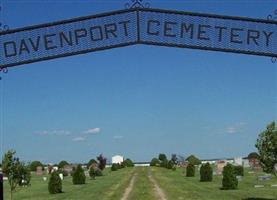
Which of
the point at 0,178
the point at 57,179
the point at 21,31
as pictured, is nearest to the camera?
the point at 0,178

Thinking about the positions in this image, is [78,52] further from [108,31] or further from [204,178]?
[204,178]

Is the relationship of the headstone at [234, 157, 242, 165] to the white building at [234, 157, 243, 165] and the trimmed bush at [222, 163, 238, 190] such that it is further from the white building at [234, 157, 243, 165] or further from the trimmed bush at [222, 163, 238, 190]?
the trimmed bush at [222, 163, 238, 190]

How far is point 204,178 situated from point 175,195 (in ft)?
60.2

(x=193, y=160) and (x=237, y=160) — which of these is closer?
(x=237, y=160)

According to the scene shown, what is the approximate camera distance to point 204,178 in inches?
1996

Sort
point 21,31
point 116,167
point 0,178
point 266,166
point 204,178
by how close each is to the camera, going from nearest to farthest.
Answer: point 0,178 < point 21,31 < point 266,166 < point 204,178 < point 116,167

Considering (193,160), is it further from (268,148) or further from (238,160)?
(268,148)

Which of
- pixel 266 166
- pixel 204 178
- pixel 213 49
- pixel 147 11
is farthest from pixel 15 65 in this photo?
pixel 204 178

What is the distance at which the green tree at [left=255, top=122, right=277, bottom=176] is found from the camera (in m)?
27.9

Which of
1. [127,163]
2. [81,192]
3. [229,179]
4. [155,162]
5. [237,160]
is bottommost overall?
[81,192]

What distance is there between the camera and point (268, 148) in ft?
91.6

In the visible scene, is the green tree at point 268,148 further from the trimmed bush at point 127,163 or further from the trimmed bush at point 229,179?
the trimmed bush at point 127,163

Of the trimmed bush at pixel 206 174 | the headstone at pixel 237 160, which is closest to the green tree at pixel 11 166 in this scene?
the trimmed bush at pixel 206 174

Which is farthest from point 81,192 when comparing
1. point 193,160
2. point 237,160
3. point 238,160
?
point 193,160
